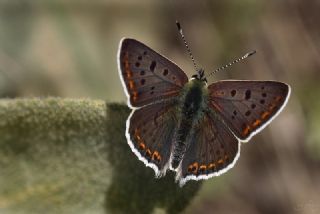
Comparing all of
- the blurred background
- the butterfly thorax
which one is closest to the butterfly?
the butterfly thorax

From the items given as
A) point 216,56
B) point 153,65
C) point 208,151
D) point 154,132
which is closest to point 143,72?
point 153,65

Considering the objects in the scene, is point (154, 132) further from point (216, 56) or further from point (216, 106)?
point (216, 56)

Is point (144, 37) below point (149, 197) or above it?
above

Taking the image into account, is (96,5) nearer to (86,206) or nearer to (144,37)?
(144,37)

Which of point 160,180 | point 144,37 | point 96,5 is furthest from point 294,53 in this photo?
point 160,180

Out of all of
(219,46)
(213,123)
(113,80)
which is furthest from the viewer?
(219,46)

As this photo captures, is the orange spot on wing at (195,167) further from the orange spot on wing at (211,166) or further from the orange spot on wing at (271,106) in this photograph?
the orange spot on wing at (271,106)
